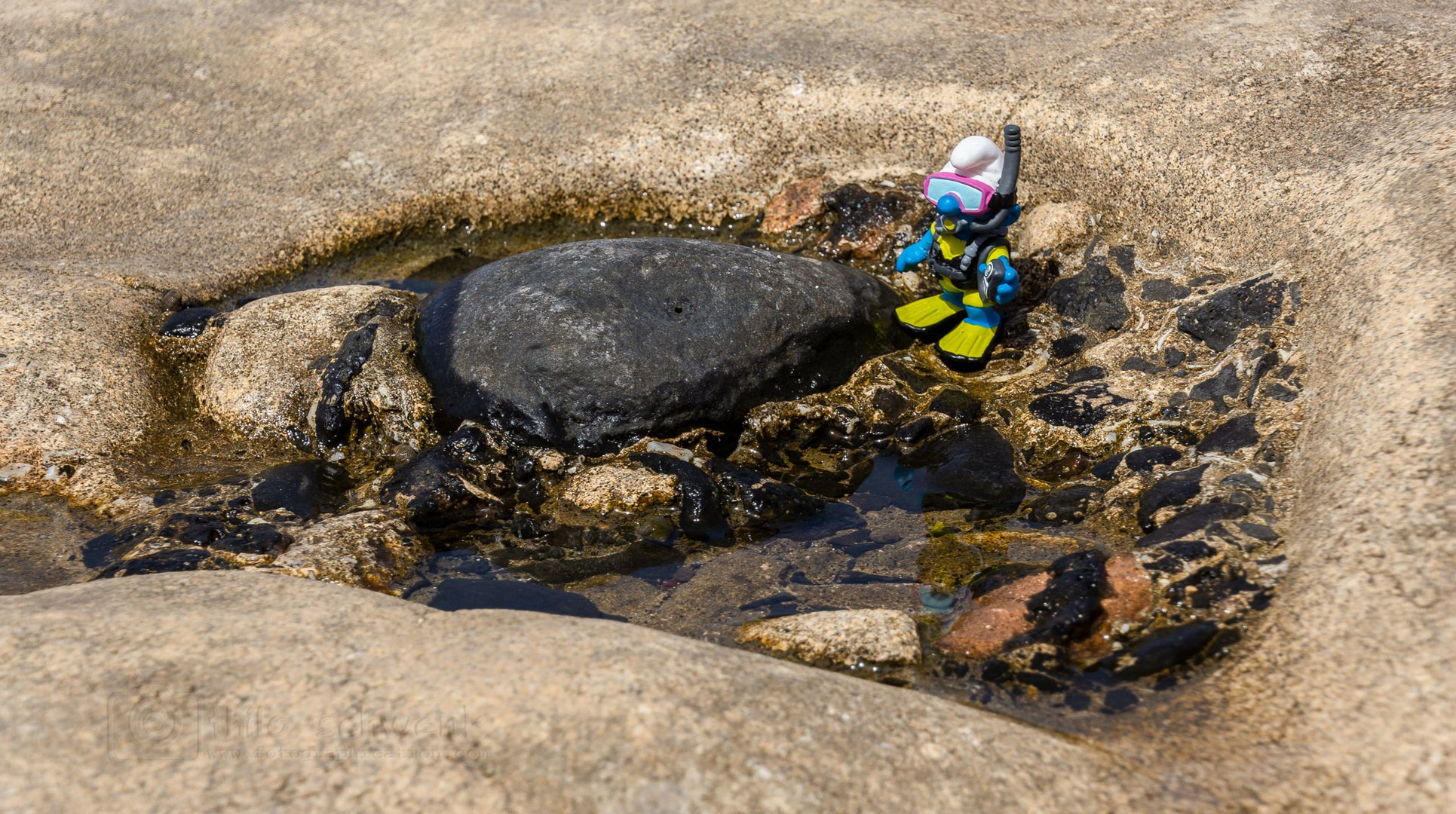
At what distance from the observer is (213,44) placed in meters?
7.11

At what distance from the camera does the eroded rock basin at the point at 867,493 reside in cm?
334

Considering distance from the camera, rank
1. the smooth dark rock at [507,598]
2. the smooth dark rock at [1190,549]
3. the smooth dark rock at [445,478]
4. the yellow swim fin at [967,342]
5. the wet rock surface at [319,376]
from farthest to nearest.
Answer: the yellow swim fin at [967,342], the wet rock surface at [319,376], the smooth dark rock at [445,478], the smooth dark rock at [507,598], the smooth dark rock at [1190,549]

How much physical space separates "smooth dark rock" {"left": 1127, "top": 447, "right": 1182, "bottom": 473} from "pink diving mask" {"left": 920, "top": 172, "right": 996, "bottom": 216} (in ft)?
4.30

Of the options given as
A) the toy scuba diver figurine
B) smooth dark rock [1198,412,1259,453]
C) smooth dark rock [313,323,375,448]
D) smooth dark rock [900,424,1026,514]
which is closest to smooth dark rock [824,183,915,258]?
the toy scuba diver figurine

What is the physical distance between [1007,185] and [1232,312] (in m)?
1.14

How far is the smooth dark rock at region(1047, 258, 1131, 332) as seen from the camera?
5012 millimetres

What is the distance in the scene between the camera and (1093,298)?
201 inches

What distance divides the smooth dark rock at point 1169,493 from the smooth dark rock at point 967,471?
18.8 inches

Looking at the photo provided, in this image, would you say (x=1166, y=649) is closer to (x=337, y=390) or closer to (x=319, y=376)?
(x=337, y=390)

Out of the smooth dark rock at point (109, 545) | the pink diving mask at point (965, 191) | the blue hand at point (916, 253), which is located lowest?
the smooth dark rock at point (109, 545)

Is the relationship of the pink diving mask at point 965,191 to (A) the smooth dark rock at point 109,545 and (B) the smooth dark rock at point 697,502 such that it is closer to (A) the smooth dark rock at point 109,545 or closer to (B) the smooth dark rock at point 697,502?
(B) the smooth dark rock at point 697,502

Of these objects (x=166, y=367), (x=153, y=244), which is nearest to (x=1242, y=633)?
(x=166, y=367)

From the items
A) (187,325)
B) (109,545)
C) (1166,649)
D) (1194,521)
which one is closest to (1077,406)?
(1194,521)

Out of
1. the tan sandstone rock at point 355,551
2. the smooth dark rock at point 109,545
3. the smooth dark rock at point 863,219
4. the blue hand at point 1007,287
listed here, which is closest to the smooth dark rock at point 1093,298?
the blue hand at point 1007,287
